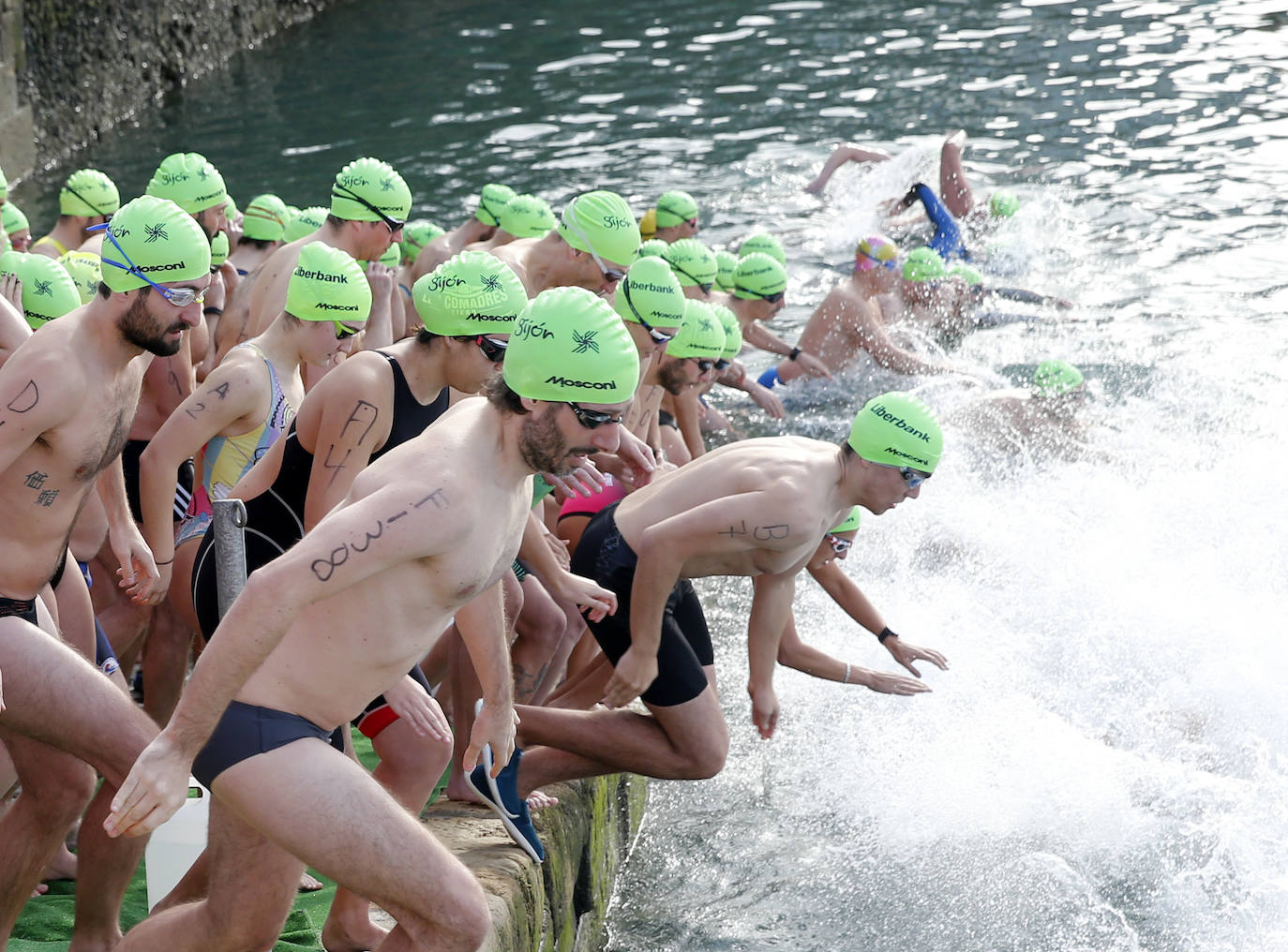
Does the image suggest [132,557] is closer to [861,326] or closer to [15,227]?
[15,227]

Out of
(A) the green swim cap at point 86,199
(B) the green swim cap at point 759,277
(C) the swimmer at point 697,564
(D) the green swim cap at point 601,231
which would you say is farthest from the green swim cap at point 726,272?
(C) the swimmer at point 697,564

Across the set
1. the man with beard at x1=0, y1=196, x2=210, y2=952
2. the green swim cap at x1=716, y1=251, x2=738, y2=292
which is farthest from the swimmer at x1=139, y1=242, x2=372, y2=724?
the green swim cap at x1=716, y1=251, x2=738, y2=292

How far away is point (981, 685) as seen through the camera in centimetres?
762

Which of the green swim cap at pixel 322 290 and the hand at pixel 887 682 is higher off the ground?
the green swim cap at pixel 322 290

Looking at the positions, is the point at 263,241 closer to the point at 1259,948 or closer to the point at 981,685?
the point at 981,685

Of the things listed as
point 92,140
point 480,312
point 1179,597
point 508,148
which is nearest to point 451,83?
point 508,148

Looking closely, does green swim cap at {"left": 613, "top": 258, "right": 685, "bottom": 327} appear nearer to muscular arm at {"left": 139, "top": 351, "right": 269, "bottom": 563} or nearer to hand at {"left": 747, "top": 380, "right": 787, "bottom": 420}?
muscular arm at {"left": 139, "top": 351, "right": 269, "bottom": 563}

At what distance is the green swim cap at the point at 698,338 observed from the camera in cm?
685

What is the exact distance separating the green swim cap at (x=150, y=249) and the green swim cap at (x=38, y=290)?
1.34 metres

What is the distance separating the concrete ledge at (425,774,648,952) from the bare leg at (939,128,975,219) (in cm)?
977

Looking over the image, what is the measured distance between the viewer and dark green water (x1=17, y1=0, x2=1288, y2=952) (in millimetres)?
6148

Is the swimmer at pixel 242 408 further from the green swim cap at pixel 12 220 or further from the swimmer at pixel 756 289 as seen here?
the swimmer at pixel 756 289

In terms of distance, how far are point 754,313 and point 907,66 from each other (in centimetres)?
1111

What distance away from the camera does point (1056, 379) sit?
33.0ft
